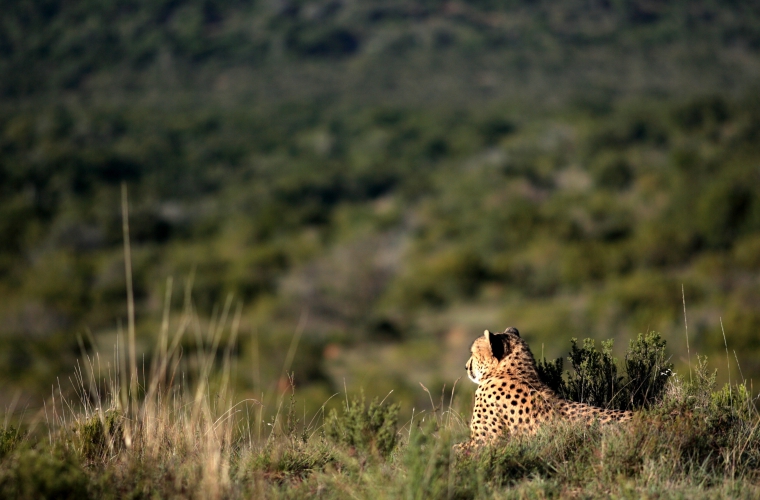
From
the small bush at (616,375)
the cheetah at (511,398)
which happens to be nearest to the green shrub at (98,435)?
the cheetah at (511,398)

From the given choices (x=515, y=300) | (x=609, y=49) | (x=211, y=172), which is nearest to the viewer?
(x=515, y=300)

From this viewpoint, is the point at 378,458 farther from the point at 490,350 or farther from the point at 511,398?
the point at 490,350

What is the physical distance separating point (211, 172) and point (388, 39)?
52.1 meters

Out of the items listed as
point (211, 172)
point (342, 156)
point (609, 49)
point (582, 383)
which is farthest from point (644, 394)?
point (609, 49)

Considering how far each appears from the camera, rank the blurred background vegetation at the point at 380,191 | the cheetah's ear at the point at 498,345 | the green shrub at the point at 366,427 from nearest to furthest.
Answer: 1. the green shrub at the point at 366,427
2. the cheetah's ear at the point at 498,345
3. the blurred background vegetation at the point at 380,191

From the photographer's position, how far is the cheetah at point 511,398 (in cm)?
404

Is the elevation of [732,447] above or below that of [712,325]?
above

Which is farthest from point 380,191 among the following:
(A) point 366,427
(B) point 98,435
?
(A) point 366,427

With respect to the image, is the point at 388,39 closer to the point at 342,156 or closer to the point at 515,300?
the point at 342,156

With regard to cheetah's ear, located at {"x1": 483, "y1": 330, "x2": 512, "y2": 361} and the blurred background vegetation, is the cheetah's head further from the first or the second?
the blurred background vegetation

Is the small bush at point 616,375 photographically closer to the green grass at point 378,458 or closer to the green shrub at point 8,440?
the green grass at point 378,458

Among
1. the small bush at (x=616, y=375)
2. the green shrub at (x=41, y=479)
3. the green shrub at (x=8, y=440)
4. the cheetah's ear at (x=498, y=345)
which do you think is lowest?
the small bush at (x=616, y=375)

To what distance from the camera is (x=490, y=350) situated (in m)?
4.59

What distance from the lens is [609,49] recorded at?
97688mm
